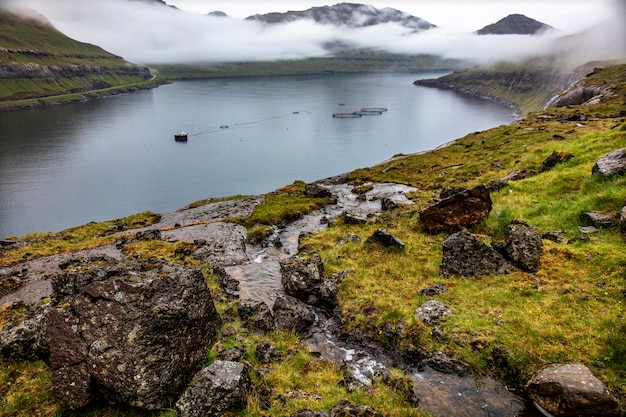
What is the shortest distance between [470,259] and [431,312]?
6.18 meters

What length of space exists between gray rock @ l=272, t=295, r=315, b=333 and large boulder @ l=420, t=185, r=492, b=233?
15.2 metres

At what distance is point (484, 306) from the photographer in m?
20.6

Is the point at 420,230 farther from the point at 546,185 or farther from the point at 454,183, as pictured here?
the point at 454,183

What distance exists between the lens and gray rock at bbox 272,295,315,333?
73.8ft

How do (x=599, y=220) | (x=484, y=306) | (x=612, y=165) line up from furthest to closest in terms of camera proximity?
1. (x=612, y=165)
2. (x=599, y=220)
3. (x=484, y=306)

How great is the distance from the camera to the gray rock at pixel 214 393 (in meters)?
13.2

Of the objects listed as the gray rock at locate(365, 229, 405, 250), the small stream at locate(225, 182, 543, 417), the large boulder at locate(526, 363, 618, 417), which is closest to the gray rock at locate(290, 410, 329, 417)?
the small stream at locate(225, 182, 543, 417)

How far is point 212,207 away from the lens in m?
67.6

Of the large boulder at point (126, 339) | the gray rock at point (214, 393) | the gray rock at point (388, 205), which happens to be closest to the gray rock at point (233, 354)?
the large boulder at point (126, 339)

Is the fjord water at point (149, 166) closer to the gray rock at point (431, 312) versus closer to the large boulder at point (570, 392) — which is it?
the gray rock at point (431, 312)

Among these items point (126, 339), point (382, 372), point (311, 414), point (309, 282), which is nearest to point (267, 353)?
point (311, 414)

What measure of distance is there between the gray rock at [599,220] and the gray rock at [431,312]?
13237 millimetres

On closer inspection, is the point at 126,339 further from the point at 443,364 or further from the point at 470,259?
the point at 470,259

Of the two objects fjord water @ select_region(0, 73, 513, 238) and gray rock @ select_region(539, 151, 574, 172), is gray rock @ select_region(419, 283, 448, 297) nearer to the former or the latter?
gray rock @ select_region(539, 151, 574, 172)
